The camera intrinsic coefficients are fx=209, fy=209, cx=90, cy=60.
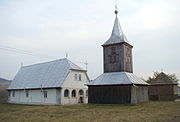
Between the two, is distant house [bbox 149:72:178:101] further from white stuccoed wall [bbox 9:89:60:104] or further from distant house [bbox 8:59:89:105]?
white stuccoed wall [bbox 9:89:60:104]

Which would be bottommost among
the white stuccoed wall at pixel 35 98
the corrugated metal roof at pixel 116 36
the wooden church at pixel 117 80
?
the white stuccoed wall at pixel 35 98

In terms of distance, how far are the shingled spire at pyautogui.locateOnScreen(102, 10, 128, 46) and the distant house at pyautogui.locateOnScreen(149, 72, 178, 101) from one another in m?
11.4

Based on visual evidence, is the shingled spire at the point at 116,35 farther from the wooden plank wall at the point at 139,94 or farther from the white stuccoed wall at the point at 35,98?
the white stuccoed wall at the point at 35,98

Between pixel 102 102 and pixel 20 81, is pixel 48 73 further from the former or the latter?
pixel 102 102

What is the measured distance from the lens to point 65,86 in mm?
32406

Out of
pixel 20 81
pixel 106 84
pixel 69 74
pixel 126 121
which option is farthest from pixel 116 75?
pixel 20 81

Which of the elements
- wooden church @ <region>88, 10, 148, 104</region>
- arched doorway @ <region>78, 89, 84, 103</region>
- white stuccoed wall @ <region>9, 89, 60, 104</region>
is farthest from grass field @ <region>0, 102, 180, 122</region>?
arched doorway @ <region>78, 89, 84, 103</region>

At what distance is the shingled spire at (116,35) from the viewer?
31.2 m

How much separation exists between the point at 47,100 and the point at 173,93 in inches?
867

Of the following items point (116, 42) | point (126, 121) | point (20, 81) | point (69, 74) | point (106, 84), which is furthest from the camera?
point (20, 81)

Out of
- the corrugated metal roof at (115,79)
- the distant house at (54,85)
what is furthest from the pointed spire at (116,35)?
the distant house at (54,85)

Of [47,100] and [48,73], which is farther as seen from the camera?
[48,73]

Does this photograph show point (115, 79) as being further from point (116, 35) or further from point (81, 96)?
point (81, 96)

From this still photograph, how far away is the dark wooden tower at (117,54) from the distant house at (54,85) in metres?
6.12
